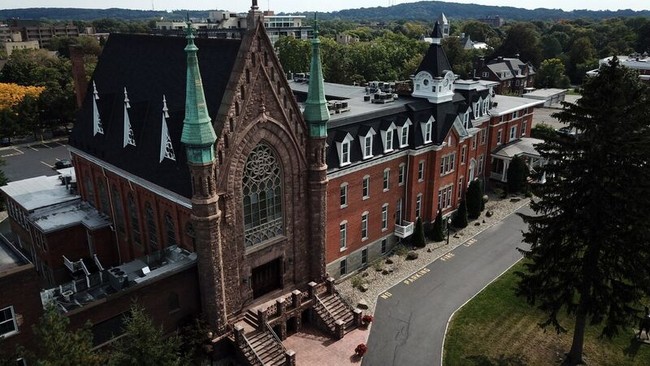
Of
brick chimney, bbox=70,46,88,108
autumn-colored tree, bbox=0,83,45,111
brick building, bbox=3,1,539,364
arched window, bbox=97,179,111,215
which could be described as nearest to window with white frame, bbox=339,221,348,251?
brick building, bbox=3,1,539,364

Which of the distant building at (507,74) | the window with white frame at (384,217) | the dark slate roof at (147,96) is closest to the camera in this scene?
the dark slate roof at (147,96)

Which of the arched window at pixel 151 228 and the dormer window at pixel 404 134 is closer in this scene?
the arched window at pixel 151 228

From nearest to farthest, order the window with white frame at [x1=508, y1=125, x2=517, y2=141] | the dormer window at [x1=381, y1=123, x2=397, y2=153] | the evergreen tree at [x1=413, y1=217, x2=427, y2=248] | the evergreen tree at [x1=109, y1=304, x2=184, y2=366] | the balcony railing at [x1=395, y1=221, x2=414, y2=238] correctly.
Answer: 1. the evergreen tree at [x1=109, y1=304, x2=184, y2=366]
2. the dormer window at [x1=381, y1=123, x2=397, y2=153]
3. the balcony railing at [x1=395, y1=221, x2=414, y2=238]
4. the evergreen tree at [x1=413, y1=217, x2=427, y2=248]
5. the window with white frame at [x1=508, y1=125, x2=517, y2=141]

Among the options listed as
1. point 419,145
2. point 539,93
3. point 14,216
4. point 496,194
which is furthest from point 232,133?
point 539,93

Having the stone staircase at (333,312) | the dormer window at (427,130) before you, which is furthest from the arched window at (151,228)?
the dormer window at (427,130)

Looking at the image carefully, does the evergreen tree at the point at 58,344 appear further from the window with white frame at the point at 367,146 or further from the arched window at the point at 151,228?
the window with white frame at the point at 367,146

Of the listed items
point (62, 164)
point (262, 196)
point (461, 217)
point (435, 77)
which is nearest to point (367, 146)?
point (435, 77)

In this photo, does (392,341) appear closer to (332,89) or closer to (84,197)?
(84,197)

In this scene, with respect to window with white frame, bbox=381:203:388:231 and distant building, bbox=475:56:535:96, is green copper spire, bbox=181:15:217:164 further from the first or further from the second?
distant building, bbox=475:56:535:96
